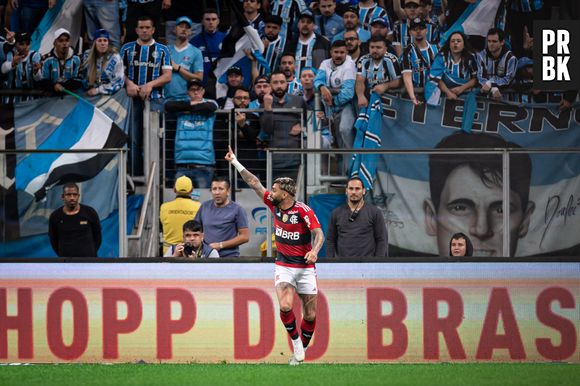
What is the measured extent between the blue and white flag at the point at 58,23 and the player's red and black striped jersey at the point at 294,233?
18.5 feet

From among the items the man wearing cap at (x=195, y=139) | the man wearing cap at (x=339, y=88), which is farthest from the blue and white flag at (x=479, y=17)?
the man wearing cap at (x=195, y=139)

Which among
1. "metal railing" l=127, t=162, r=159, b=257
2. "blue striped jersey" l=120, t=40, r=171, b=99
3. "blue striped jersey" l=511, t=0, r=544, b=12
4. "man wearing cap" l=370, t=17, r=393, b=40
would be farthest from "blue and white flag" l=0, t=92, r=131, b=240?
"blue striped jersey" l=511, t=0, r=544, b=12

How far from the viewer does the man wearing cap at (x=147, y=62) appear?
49.0 feet

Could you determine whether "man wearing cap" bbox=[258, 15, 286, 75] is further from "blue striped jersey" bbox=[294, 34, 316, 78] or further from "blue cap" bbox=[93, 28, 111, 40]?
"blue cap" bbox=[93, 28, 111, 40]

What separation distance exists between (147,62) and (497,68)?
15.3 feet

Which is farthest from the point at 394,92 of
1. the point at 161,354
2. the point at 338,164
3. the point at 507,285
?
the point at 161,354

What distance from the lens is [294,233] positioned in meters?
11.2

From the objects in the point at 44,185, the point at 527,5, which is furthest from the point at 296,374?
the point at 527,5

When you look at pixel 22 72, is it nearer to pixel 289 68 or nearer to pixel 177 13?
pixel 177 13

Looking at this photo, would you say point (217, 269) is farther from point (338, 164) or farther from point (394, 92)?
point (394, 92)

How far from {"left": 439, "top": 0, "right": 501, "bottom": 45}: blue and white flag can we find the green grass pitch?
5.81 m

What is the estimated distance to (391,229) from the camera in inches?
504

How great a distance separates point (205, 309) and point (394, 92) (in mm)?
4574

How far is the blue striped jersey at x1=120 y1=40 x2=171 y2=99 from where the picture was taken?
15.0m
